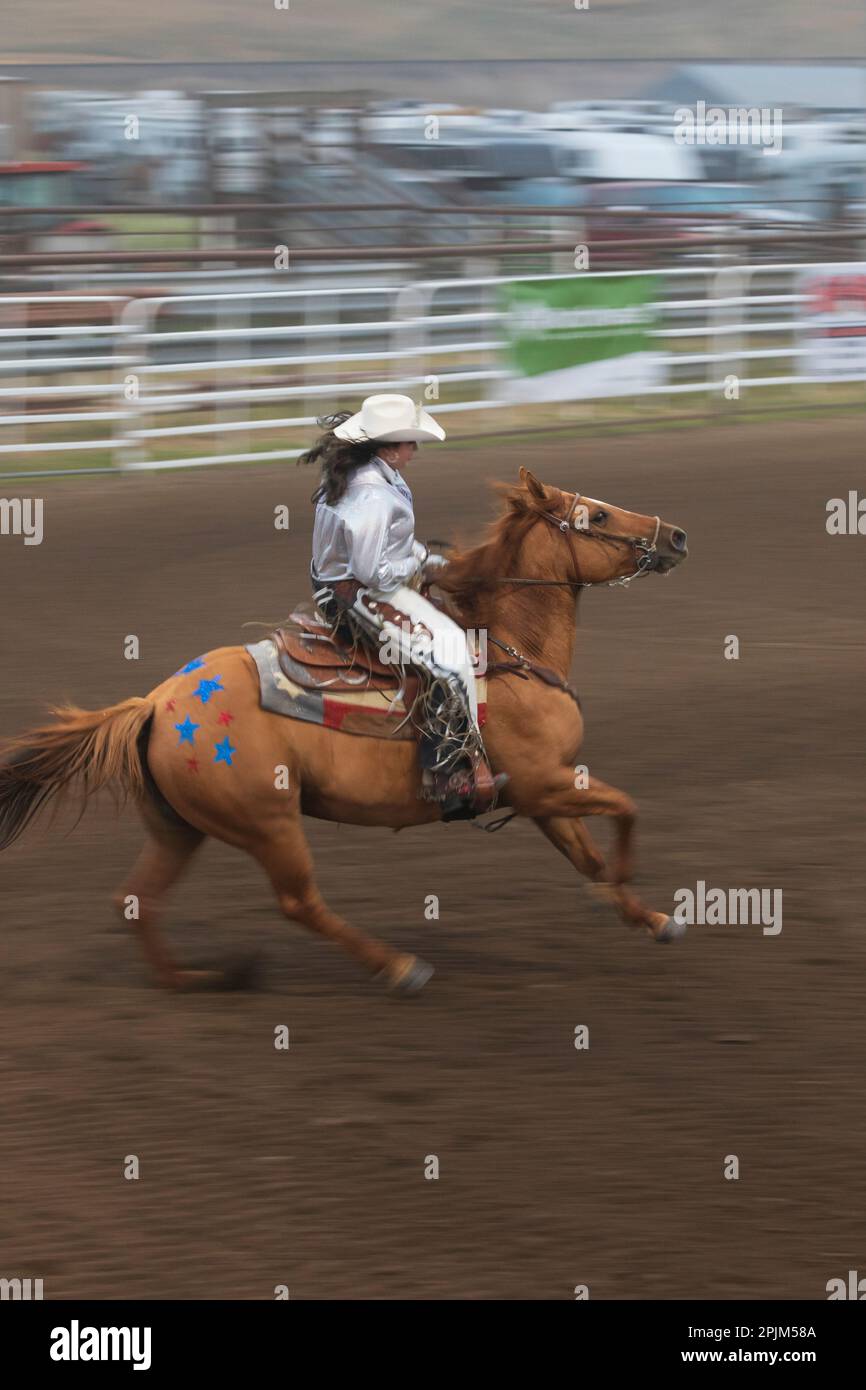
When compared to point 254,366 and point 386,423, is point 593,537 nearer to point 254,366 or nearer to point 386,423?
point 386,423

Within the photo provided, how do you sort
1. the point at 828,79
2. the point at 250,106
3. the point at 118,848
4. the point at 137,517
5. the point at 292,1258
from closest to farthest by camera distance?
the point at 292,1258 < the point at 118,848 < the point at 137,517 < the point at 250,106 < the point at 828,79

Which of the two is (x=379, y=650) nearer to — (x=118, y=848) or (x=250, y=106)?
(x=118, y=848)

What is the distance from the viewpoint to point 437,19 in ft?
190

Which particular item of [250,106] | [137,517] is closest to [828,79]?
[250,106]

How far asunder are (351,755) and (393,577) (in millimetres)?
557

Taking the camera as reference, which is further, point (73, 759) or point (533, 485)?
point (533, 485)

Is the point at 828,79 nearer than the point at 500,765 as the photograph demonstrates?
No

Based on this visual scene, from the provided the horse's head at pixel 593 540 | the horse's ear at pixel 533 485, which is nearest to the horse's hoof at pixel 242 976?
the horse's head at pixel 593 540

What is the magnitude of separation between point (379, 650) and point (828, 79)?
30.3 meters

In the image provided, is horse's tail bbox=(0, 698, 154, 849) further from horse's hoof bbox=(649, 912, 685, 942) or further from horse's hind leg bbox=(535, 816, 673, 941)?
horse's hoof bbox=(649, 912, 685, 942)

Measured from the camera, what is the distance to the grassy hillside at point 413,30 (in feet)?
186

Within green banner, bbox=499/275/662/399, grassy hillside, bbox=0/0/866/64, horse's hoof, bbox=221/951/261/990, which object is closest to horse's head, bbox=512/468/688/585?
horse's hoof, bbox=221/951/261/990

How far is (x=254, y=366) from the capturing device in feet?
48.8

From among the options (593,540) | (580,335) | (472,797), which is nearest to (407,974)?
(472,797)
